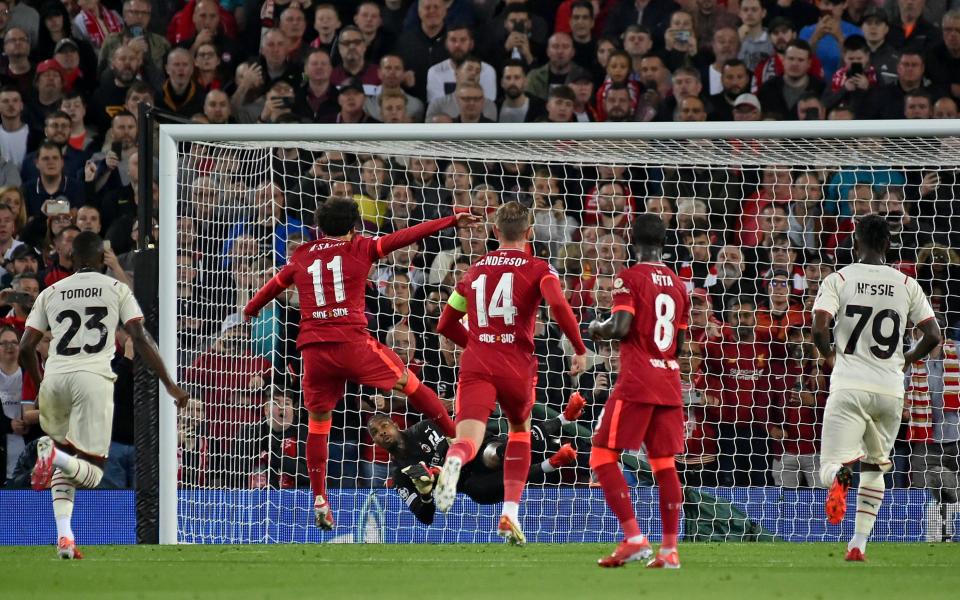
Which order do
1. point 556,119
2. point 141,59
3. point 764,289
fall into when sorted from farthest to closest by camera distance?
point 141,59
point 556,119
point 764,289

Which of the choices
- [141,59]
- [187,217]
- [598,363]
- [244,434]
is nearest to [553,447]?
[598,363]

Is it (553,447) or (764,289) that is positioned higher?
(764,289)

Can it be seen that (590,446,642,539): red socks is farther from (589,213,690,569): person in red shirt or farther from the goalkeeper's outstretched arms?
the goalkeeper's outstretched arms

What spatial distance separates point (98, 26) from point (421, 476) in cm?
798

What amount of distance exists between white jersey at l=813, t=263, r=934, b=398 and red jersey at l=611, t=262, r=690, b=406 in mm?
1290

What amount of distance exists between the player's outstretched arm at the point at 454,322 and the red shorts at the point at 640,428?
1.63 meters

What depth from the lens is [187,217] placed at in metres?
11.4

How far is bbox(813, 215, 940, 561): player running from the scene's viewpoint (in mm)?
8281

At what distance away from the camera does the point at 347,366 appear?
9445 millimetres

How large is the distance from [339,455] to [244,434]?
783 mm

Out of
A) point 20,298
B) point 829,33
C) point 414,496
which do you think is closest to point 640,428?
point 414,496

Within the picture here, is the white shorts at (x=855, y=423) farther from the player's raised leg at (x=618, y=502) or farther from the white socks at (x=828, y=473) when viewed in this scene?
the player's raised leg at (x=618, y=502)

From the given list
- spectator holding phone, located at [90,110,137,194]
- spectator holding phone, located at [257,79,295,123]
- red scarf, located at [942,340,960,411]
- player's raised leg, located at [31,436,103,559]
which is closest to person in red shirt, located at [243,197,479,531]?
player's raised leg, located at [31,436,103,559]

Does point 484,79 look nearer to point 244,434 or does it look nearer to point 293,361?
point 293,361
